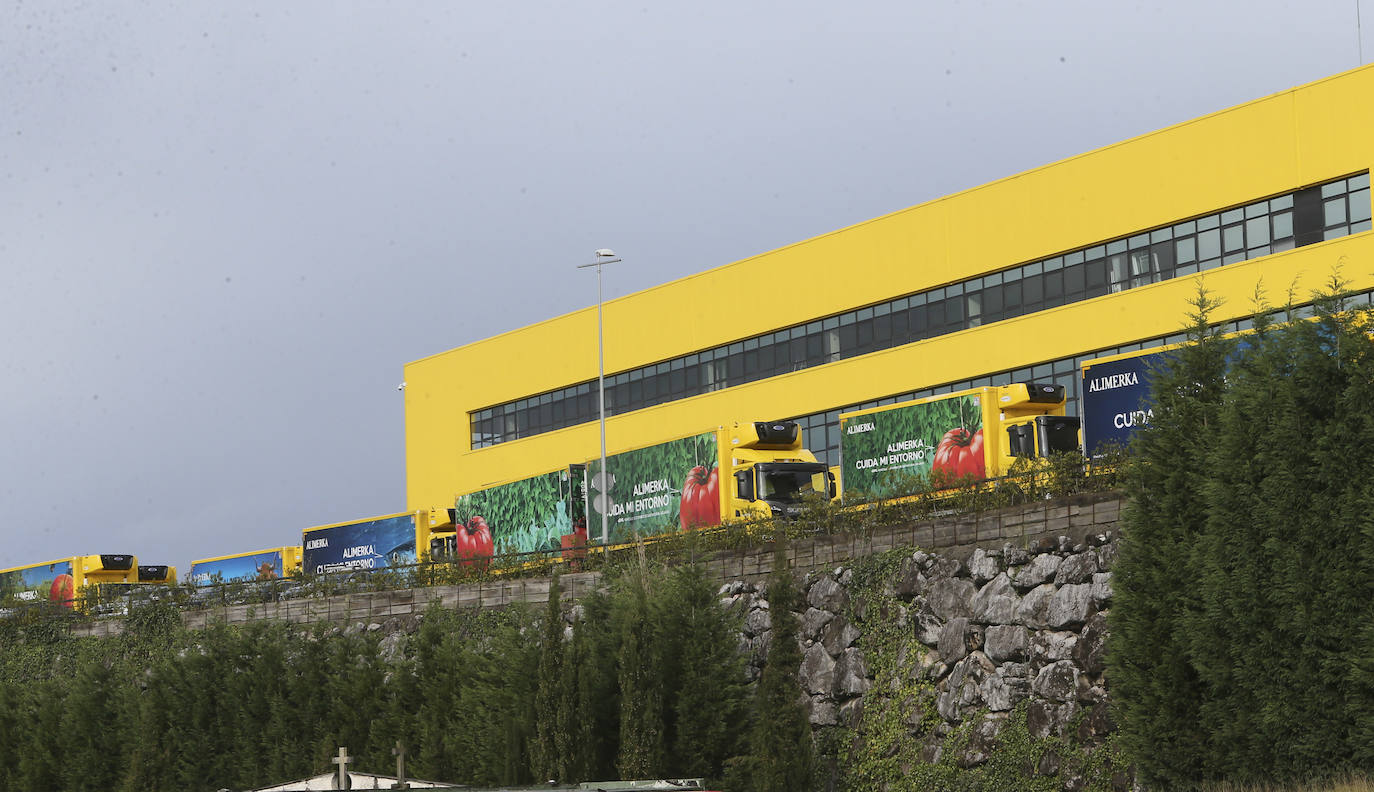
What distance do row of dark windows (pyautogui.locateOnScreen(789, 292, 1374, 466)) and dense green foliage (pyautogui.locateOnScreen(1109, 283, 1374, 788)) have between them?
80.5 ft

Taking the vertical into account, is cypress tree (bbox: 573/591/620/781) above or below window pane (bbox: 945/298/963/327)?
below

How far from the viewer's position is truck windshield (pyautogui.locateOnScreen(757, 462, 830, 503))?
33.6 m

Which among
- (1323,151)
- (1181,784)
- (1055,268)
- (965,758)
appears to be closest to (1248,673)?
(1181,784)

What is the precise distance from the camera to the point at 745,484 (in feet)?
110

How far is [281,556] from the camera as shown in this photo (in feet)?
204

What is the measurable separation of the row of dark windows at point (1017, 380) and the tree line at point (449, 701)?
2014cm

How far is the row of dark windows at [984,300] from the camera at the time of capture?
1676 inches

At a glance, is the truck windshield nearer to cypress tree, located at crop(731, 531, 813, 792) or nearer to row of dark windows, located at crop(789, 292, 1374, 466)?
cypress tree, located at crop(731, 531, 813, 792)

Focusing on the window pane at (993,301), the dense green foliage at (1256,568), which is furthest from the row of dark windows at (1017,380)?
the dense green foliage at (1256,568)

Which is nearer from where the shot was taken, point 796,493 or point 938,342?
point 796,493

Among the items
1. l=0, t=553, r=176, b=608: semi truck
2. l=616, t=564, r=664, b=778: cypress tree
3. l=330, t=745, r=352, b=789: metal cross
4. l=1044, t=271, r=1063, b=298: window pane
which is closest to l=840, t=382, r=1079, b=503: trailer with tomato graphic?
l=616, t=564, r=664, b=778: cypress tree

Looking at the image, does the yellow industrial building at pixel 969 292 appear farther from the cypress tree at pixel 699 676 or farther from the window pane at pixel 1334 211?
the cypress tree at pixel 699 676

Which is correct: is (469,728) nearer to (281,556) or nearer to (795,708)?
(795,708)

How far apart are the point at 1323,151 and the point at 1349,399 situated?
27.5 m
